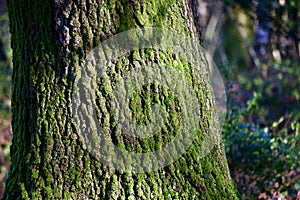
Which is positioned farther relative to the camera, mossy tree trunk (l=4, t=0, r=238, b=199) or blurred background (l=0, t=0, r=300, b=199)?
blurred background (l=0, t=0, r=300, b=199)

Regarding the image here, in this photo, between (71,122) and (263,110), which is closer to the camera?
(71,122)

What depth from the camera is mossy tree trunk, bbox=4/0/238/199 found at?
9.81 feet

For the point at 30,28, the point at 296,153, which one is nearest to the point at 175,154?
the point at 30,28

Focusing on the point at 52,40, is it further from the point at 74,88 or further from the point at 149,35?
the point at 149,35

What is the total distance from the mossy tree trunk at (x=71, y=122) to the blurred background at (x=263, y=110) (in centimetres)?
137

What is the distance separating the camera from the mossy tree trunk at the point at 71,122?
2990 millimetres

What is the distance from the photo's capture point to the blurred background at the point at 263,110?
487cm

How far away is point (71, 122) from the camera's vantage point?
3014 mm

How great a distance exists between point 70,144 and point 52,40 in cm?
60

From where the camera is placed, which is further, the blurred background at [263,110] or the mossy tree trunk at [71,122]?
the blurred background at [263,110]

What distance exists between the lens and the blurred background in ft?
16.0

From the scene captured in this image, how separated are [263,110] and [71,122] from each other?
5.21 m

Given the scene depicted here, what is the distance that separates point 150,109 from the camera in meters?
3.06

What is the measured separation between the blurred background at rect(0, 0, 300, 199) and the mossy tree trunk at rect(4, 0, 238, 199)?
1.37 meters
